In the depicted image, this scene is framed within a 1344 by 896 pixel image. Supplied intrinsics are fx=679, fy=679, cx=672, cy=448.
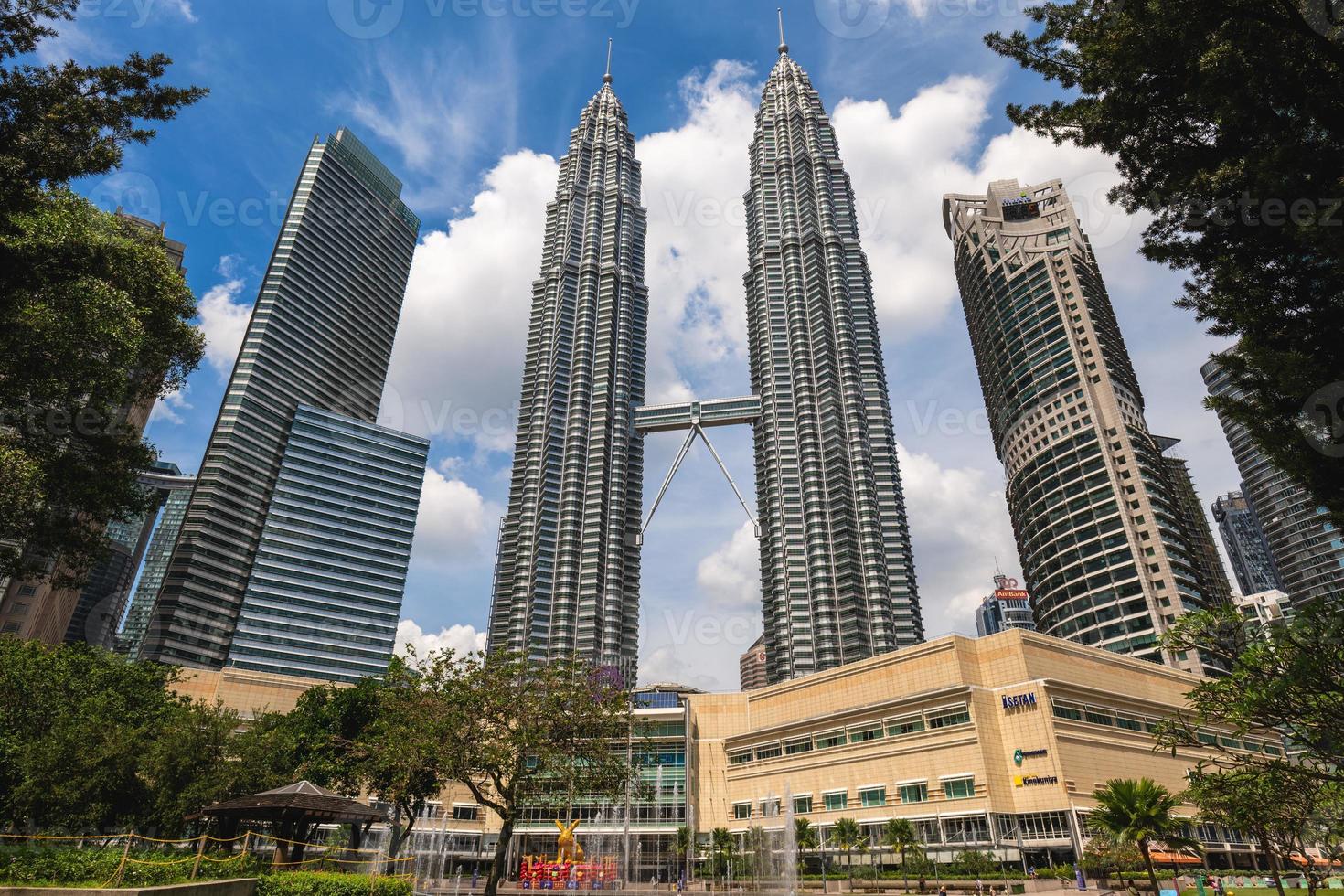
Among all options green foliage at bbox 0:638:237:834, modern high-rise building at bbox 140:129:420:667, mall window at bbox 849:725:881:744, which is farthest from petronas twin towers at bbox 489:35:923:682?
green foliage at bbox 0:638:237:834

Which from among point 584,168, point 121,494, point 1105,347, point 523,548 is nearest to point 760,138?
point 584,168

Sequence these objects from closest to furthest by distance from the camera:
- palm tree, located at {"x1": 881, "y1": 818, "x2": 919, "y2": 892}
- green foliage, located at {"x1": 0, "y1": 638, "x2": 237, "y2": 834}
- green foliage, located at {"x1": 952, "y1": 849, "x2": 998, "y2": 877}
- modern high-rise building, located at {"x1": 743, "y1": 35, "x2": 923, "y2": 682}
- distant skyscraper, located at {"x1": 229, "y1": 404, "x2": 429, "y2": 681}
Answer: green foliage, located at {"x1": 0, "y1": 638, "x2": 237, "y2": 834} → green foliage, located at {"x1": 952, "y1": 849, "x2": 998, "y2": 877} → palm tree, located at {"x1": 881, "y1": 818, "x2": 919, "y2": 892} → modern high-rise building, located at {"x1": 743, "y1": 35, "x2": 923, "y2": 682} → distant skyscraper, located at {"x1": 229, "y1": 404, "x2": 429, "y2": 681}

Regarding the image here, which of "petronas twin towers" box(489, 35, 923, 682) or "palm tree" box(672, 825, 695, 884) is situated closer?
"palm tree" box(672, 825, 695, 884)

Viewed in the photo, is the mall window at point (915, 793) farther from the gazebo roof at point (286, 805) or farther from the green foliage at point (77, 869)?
the green foliage at point (77, 869)

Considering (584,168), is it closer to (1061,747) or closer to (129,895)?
(1061,747)

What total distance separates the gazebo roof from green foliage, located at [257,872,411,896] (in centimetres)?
421

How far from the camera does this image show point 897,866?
167ft

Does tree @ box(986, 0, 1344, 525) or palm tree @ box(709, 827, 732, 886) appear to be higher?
tree @ box(986, 0, 1344, 525)

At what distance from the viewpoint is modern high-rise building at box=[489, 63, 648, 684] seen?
411 ft

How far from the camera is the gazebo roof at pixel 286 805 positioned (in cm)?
2403

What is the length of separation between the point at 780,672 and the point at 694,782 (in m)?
47.0

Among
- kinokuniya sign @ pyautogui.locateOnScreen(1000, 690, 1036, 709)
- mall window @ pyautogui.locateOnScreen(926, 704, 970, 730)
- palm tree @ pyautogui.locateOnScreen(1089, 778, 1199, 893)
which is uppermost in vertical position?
kinokuniya sign @ pyautogui.locateOnScreen(1000, 690, 1036, 709)

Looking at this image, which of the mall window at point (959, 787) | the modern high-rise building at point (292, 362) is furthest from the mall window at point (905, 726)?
the modern high-rise building at point (292, 362)

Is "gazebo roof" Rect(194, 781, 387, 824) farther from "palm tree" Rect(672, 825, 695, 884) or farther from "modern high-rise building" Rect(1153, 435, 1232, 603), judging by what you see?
"modern high-rise building" Rect(1153, 435, 1232, 603)
